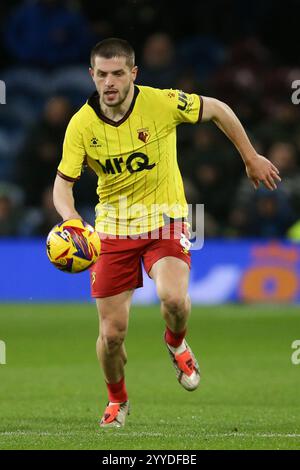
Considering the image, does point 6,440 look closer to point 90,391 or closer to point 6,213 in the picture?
point 90,391

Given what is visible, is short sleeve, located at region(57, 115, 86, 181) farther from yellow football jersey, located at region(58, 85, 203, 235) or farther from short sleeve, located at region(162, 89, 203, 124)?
short sleeve, located at region(162, 89, 203, 124)

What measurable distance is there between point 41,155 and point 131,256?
983 centimetres

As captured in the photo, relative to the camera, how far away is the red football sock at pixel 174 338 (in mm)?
8125

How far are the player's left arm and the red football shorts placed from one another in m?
0.64

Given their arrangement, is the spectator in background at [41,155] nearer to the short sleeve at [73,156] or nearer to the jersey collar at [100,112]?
the jersey collar at [100,112]

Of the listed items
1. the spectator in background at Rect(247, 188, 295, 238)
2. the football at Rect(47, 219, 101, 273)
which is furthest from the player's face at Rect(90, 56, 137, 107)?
the spectator in background at Rect(247, 188, 295, 238)

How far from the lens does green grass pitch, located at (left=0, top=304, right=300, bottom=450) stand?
7.13m

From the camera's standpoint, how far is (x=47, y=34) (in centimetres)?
1959

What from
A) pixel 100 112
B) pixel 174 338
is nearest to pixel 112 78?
pixel 100 112

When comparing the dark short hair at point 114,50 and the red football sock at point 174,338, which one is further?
the red football sock at point 174,338

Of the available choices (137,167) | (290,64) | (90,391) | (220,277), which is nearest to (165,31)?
(290,64)

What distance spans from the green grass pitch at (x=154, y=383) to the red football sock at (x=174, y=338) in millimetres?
499

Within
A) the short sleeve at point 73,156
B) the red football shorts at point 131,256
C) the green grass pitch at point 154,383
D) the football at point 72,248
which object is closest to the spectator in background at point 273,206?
the green grass pitch at point 154,383
